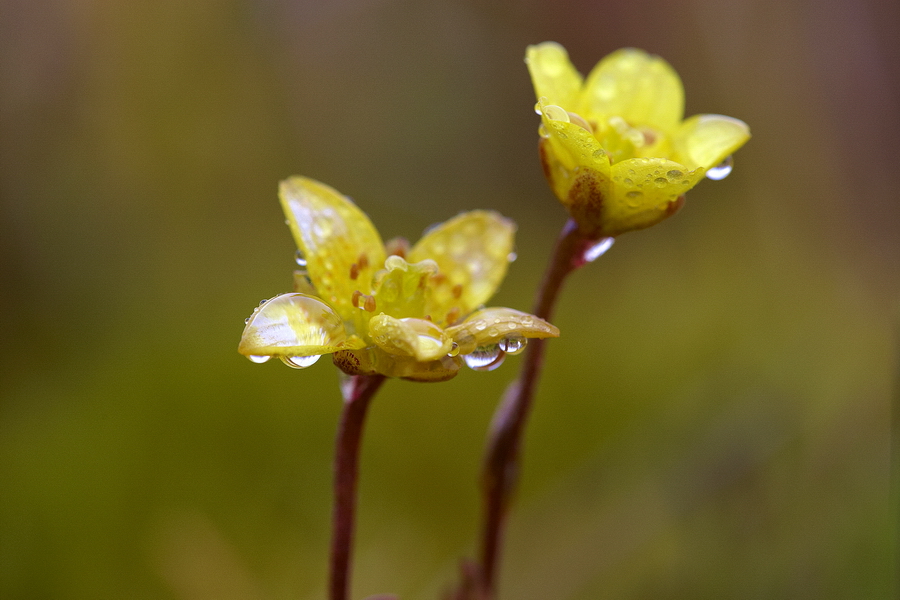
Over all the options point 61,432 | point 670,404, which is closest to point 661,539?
point 670,404

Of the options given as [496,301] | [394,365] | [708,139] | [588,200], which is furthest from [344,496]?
[496,301]

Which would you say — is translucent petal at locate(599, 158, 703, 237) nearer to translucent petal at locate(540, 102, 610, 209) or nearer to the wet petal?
translucent petal at locate(540, 102, 610, 209)

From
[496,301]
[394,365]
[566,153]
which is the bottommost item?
[496,301]

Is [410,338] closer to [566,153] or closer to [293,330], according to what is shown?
[293,330]

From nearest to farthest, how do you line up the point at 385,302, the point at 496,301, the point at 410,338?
the point at 410,338 < the point at 385,302 < the point at 496,301

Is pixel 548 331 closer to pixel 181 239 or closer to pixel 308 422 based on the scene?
pixel 308 422
